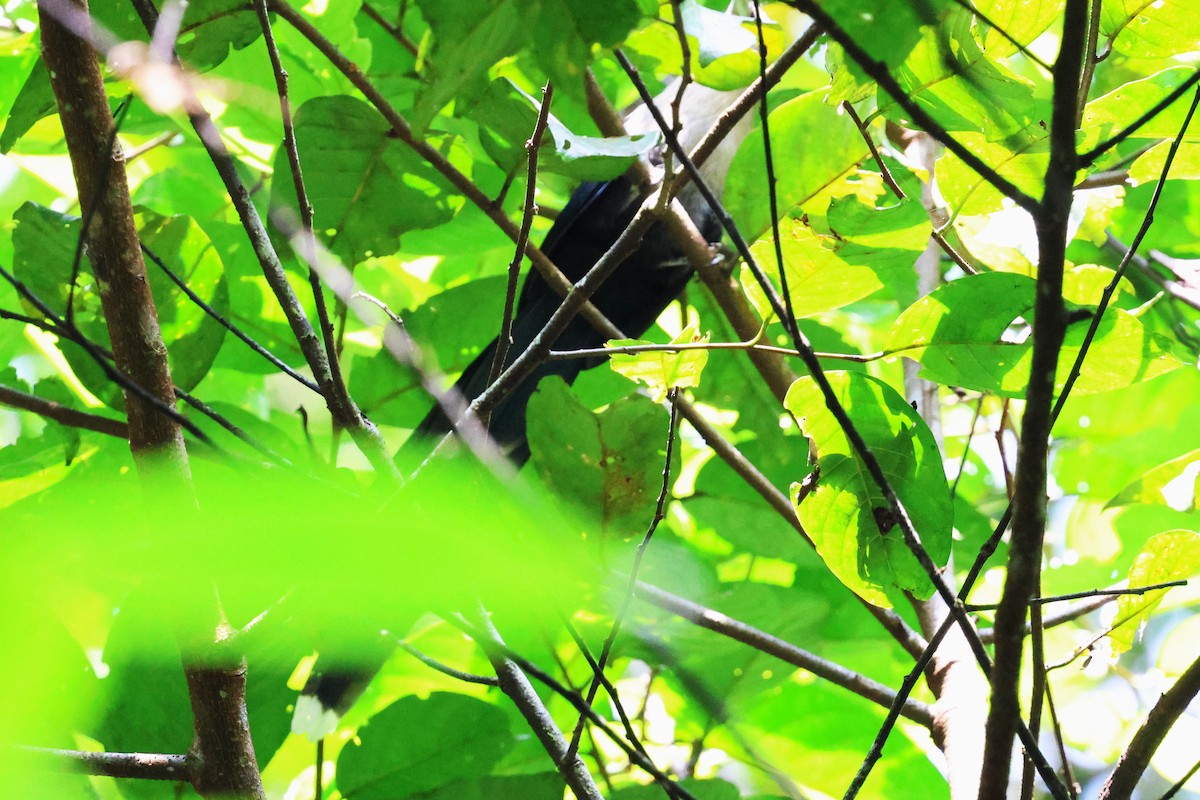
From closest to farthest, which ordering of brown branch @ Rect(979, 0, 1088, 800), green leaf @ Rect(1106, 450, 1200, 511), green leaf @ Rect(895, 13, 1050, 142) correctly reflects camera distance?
1. brown branch @ Rect(979, 0, 1088, 800)
2. green leaf @ Rect(895, 13, 1050, 142)
3. green leaf @ Rect(1106, 450, 1200, 511)

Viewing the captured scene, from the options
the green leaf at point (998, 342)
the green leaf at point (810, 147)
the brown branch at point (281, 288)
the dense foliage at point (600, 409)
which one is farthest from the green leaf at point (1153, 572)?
the brown branch at point (281, 288)

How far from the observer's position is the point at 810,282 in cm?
81

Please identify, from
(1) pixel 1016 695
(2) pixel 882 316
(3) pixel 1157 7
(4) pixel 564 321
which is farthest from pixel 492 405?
(2) pixel 882 316

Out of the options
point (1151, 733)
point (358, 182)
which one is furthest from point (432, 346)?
point (1151, 733)

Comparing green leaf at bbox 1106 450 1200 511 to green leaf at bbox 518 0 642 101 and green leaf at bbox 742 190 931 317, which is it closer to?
green leaf at bbox 742 190 931 317

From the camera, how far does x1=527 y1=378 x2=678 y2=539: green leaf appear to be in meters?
0.75

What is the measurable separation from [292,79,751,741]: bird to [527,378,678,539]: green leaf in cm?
57

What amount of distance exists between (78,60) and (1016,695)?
0.85 meters

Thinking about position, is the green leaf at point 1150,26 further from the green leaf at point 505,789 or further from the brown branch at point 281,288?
the green leaf at point 505,789

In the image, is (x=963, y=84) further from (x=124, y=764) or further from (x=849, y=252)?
(x=124, y=764)

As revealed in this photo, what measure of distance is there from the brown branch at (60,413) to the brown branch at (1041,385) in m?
0.78

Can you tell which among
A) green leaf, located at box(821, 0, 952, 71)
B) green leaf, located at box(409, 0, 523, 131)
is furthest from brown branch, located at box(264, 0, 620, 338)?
green leaf, located at box(821, 0, 952, 71)

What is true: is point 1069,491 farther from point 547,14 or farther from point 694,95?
point 547,14

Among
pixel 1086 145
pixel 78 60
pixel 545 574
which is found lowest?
pixel 545 574
